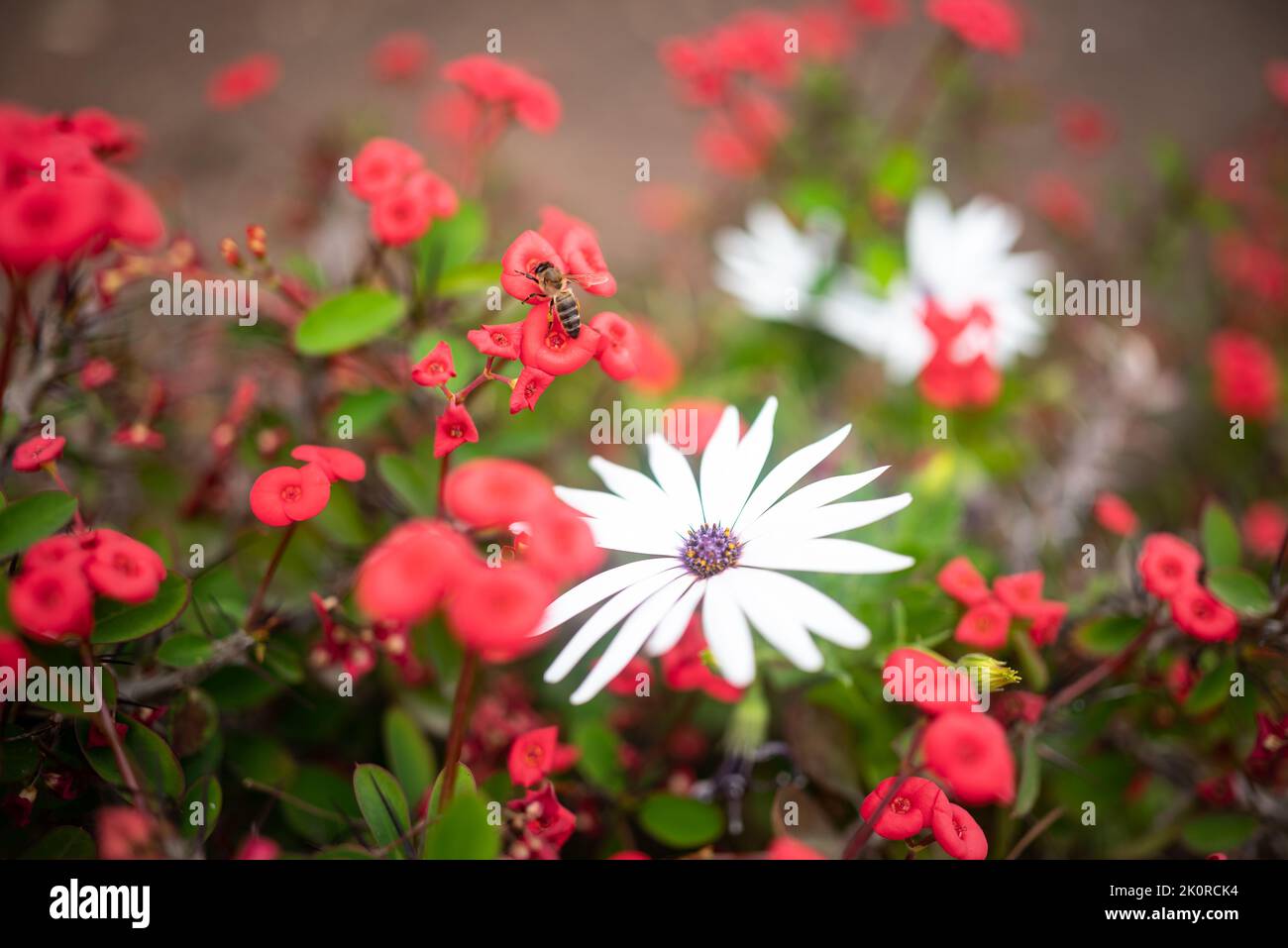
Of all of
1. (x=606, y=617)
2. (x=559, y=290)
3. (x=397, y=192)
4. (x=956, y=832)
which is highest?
(x=397, y=192)

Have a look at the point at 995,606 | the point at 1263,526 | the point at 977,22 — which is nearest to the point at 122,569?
the point at 995,606

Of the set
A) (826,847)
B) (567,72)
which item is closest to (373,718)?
(826,847)

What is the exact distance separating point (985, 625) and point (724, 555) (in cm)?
29

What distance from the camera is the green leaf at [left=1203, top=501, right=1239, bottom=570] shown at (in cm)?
106

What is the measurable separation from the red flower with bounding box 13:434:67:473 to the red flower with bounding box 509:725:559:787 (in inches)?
20.9

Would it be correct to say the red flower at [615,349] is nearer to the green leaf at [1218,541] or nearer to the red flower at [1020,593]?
the red flower at [1020,593]

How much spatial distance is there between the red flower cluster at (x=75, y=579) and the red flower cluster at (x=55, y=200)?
0.24 m

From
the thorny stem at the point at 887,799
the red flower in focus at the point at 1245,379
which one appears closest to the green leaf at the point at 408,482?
the thorny stem at the point at 887,799

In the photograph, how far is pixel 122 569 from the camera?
2.39 feet

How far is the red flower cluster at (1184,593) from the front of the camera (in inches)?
32.7

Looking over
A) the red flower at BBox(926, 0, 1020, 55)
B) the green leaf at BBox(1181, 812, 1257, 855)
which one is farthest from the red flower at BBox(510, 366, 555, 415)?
the red flower at BBox(926, 0, 1020, 55)

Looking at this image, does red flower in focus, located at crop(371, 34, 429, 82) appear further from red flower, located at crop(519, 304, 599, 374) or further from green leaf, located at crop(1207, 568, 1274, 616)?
green leaf, located at crop(1207, 568, 1274, 616)

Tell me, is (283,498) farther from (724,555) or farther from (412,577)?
(724,555)
